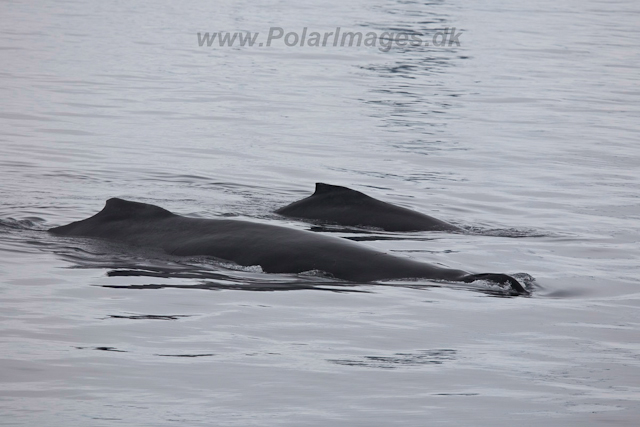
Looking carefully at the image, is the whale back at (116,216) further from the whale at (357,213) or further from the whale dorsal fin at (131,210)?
the whale at (357,213)

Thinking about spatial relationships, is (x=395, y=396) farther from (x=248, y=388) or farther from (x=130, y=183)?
(x=130, y=183)

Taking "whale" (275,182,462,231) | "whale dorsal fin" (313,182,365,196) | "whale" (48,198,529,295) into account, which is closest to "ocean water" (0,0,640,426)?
"whale" (48,198,529,295)

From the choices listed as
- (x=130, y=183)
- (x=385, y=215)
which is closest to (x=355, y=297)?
(x=385, y=215)

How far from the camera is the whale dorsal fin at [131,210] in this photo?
1053 cm

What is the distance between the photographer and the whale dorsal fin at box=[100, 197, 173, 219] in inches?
415

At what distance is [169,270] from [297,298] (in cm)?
127

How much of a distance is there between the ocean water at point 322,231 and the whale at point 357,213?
349 mm

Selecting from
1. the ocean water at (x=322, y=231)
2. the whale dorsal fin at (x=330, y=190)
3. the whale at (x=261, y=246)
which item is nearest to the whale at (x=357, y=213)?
the whale dorsal fin at (x=330, y=190)

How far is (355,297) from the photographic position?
29.1ft

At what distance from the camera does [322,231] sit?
1182 cm

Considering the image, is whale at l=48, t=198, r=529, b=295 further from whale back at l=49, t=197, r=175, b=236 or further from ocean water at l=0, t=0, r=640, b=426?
ocean water at l=0, t=0, r=640, b=426

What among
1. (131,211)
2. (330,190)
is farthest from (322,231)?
(131,211)

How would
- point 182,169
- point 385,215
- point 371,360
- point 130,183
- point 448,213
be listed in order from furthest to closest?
point 182,169 → point 130,183 → point 448,213 → point 385,215 → point 371,360

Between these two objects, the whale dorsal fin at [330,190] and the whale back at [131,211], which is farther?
the whale dorsal fin at [330,190]
